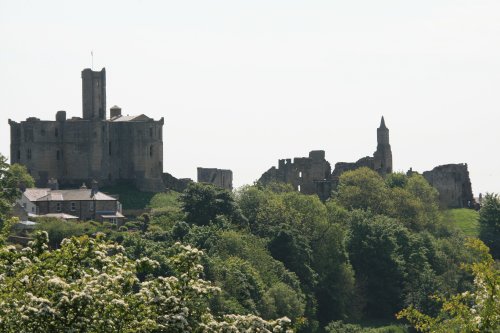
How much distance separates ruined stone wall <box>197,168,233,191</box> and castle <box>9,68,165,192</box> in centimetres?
1024

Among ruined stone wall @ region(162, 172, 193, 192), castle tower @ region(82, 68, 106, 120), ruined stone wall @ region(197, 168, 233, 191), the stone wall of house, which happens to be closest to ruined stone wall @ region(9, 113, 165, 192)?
castle tower @ region(82, 68, 106, 120)

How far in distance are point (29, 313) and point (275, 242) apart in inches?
2564

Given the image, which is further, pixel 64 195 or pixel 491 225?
pixel 491 225

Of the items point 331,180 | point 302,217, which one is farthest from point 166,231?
point 331,180

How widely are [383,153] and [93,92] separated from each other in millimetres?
32833

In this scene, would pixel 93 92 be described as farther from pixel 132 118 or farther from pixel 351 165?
pixel 351 165

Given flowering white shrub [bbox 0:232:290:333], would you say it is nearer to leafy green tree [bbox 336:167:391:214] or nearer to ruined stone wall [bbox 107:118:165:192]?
ruined stone wall [bbox 107:118:165:192]

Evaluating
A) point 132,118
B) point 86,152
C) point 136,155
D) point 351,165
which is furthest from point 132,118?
point 351,165

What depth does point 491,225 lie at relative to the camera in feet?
375

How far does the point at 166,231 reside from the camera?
9088cm

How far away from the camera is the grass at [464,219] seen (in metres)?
119

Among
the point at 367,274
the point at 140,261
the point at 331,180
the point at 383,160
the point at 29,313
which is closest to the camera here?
the point at 29,313

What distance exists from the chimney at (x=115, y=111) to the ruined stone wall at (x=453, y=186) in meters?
29.4

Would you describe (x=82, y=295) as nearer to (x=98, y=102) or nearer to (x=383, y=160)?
(x=98, y=102)
